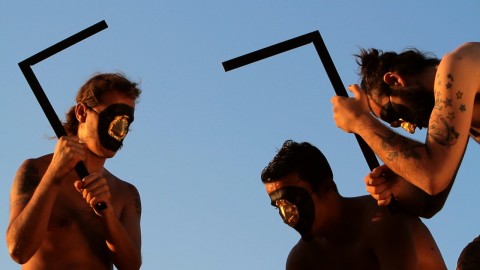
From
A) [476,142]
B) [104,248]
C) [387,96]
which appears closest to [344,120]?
[387,96]

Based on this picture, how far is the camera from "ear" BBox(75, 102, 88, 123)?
25.9 feet

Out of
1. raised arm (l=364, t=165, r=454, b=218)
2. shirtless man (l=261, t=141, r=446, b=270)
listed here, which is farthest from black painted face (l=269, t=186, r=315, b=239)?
raised arm (l=364, t=165, r=454, b=218)

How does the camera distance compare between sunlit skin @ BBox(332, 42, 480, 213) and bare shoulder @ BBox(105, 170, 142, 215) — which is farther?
bare shoulder @ BBox(105, 170, 142, 215)

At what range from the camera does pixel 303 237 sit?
23.9 ft

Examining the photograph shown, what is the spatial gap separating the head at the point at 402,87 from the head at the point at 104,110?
2.22 m

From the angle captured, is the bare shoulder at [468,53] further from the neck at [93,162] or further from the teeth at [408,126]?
the neck at [93,162]

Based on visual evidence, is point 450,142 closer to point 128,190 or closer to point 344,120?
point 344,120

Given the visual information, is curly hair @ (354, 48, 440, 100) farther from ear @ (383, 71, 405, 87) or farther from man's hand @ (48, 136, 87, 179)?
man's hand @ (48, 136, 87, 179)

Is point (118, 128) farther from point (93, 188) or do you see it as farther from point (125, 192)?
point (93, 188)

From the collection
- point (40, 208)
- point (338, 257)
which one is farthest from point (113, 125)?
point (338, 257)

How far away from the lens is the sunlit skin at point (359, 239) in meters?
6.70

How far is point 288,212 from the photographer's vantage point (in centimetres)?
713

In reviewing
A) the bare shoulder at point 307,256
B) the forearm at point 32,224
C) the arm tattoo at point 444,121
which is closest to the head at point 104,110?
the forearm at point 32,224

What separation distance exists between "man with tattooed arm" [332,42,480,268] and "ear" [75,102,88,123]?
98.3 inches
